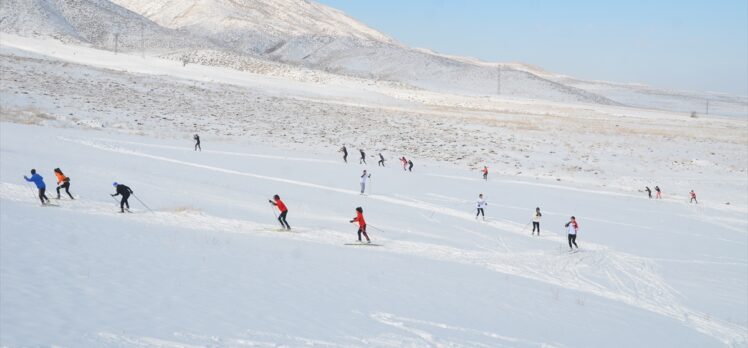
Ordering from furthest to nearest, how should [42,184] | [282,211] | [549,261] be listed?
1. [549,261]
2. [282,211]
3. [42,184]

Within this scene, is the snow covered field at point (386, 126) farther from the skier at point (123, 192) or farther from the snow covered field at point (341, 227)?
the skier at point (123, 192)

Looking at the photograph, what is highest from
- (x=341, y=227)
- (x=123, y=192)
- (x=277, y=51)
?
(x=277, y=51)

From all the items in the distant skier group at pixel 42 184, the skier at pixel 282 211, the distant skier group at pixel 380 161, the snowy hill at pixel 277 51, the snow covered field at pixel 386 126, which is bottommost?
the skier at pixel 282 211

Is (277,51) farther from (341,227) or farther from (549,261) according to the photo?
(549,261)

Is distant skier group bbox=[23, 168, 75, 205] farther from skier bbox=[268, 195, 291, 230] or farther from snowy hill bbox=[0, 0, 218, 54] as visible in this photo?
snowy hill bbox=[0, 0, 218, 54]

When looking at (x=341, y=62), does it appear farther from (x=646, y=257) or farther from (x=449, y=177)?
(x=646, y=257)

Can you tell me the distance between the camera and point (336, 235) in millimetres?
19688

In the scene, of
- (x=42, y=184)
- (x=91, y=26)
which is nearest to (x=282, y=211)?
(x=42, y=184)

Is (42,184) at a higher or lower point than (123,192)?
higher

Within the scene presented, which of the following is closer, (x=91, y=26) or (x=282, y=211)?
(x=282, y=211)

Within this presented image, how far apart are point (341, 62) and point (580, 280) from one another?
5326 inches

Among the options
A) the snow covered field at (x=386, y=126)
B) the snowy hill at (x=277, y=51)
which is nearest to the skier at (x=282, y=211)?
the snow covered field at (x=386, y=126)

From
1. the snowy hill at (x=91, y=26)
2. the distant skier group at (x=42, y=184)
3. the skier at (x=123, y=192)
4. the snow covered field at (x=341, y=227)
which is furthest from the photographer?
the snowy hill at (x=91, y=26)

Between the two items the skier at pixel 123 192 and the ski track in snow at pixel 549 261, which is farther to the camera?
the skier at pixel 123 192
